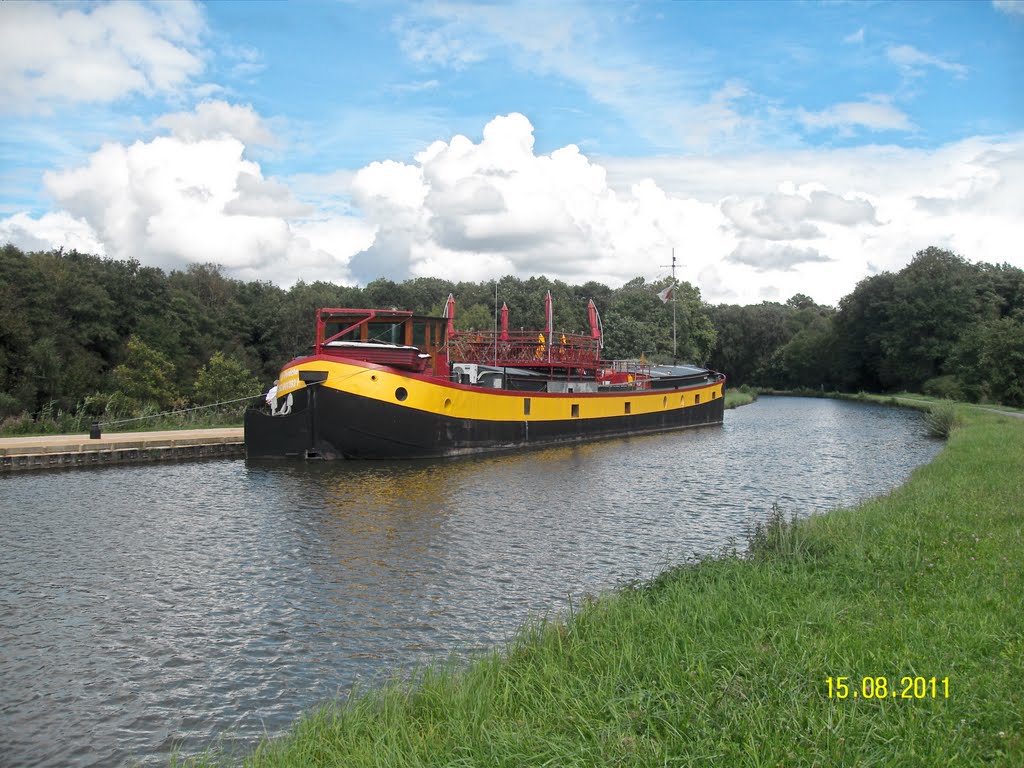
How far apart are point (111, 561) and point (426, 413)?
12.7m

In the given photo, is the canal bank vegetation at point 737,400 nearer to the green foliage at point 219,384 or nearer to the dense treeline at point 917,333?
the dense treeline at point 917,333

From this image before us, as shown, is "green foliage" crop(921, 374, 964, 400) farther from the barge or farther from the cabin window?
the cabin window

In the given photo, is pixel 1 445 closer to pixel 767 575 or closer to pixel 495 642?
pixel 495 642

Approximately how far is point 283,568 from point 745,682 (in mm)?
8245

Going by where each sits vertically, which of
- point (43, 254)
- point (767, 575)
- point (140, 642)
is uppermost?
point (43, 254)

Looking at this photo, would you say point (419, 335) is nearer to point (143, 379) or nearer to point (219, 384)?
point (219, 384)

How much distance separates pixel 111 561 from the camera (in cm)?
1230

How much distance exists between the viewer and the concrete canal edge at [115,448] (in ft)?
67.0

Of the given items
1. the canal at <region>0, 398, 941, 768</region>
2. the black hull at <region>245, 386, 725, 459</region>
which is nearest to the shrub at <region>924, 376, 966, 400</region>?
the canal at <region>0, 398, 941, 768</region>

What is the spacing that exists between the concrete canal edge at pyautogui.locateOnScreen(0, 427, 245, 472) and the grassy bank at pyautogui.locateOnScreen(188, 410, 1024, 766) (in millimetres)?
17359

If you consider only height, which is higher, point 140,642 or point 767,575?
point 767,575

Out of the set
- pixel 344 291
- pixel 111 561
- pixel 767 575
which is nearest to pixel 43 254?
pixel 344 291

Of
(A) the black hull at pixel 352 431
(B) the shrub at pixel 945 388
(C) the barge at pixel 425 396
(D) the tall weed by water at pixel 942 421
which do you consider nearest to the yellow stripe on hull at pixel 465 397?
(C) the barge at pixel 425 396

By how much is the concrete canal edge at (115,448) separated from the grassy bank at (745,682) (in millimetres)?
Result: 17359
